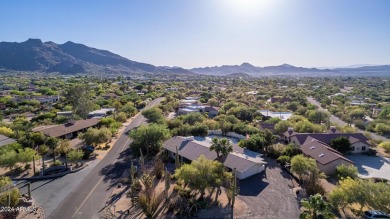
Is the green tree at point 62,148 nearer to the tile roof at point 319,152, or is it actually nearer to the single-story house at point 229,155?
the single-story house at point 229,155

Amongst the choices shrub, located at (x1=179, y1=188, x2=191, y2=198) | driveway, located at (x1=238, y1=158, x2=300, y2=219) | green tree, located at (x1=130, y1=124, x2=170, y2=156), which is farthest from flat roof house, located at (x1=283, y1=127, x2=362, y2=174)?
green tree, located at (x1=130, y1=124, x2=170, y2=156)

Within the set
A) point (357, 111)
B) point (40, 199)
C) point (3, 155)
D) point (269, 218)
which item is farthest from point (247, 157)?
point (357, 111)

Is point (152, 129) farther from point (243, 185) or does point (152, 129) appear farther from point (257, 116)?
point (257, 116)

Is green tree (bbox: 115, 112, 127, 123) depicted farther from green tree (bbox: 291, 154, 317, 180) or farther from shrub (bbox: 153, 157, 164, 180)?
green tree (bbox: 291, 154, 317, 180)

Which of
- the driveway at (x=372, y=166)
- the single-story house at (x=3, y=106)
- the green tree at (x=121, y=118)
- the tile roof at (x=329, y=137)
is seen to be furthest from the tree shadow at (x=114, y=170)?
the single-story house at (x=3, y=106)

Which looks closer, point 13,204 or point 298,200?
point 13,204
